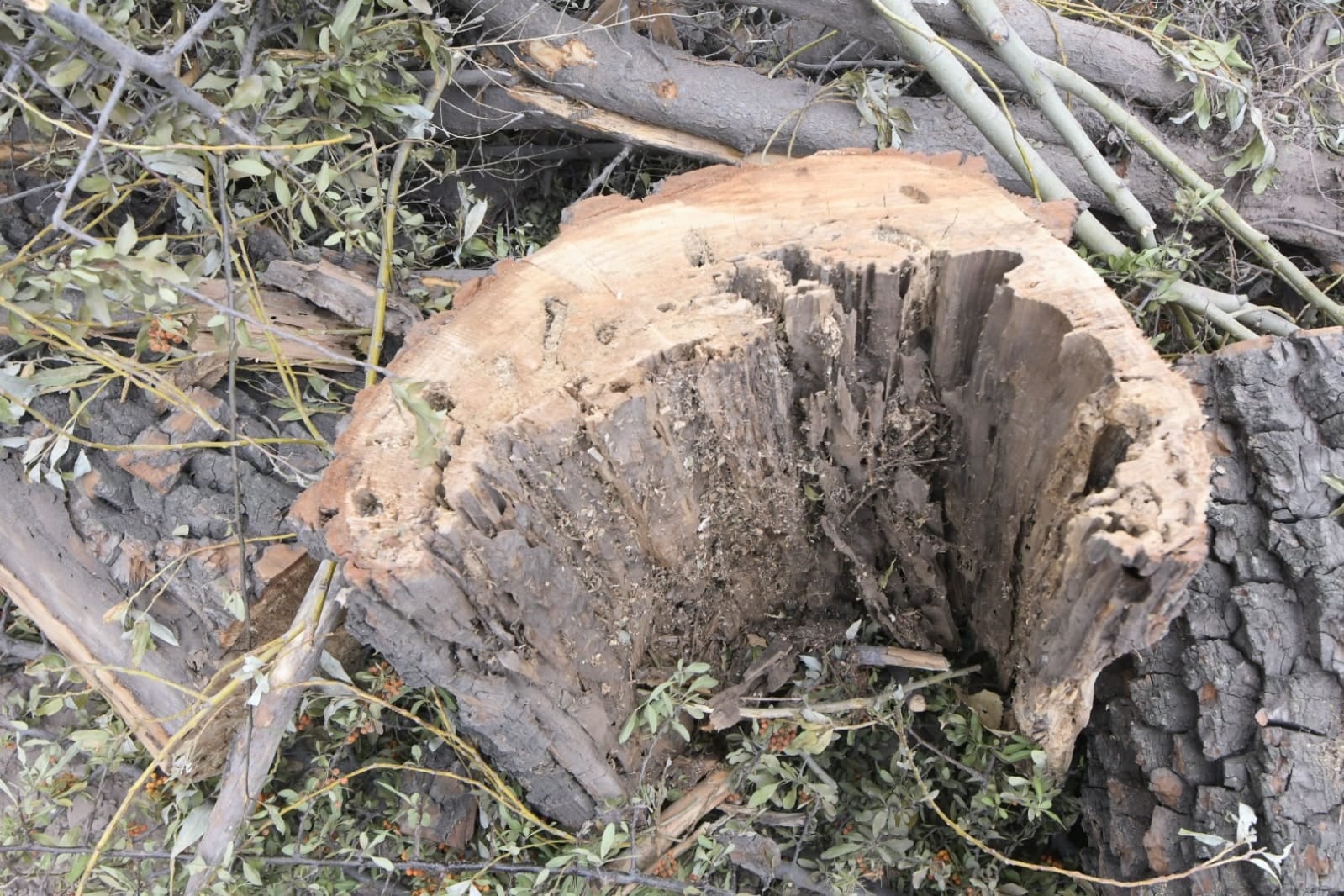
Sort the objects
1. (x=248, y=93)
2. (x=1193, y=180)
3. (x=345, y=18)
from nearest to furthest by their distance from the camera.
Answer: (x=248, y=93), (x=345, y=18), (x=1193, y=180)

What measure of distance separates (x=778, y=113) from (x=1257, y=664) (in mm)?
1538

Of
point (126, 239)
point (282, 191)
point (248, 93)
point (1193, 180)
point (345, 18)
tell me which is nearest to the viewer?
point (126, 239)

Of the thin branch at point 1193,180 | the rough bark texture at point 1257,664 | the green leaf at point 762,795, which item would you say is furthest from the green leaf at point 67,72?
the rough bark texture at point 1257,664

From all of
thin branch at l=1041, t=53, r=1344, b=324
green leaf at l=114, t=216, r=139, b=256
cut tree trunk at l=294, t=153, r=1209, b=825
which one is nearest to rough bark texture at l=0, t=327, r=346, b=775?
green leaf at l=114, t=216, r=139, b=256

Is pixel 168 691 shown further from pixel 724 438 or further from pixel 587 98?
pixel 587 98

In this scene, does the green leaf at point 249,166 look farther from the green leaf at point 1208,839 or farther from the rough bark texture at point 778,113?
the green leaf at point 1208,839

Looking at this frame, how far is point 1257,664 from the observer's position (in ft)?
4.94

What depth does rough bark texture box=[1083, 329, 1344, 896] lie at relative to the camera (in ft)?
4.79

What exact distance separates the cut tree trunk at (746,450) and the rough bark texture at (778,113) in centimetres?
50

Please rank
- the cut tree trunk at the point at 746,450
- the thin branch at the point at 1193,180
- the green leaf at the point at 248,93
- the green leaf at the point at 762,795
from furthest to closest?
the thin branch at the point at 1193,180 → the green leaf at the point at 762,795 → the green leaf at the point at 248,93 → the cut tree trunk at the point at 746,450

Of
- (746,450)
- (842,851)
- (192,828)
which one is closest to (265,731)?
(192,828)

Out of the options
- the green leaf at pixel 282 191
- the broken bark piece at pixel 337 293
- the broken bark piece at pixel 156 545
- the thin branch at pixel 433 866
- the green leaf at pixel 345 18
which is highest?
the green leaf at pixel 345 18

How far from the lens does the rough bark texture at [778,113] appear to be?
6.72ft

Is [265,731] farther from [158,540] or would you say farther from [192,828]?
[158,540]
